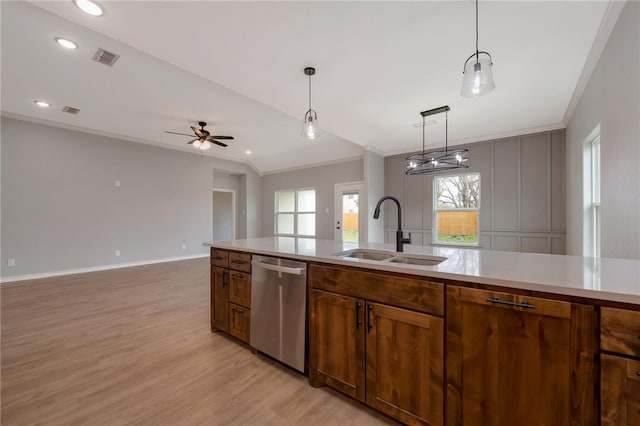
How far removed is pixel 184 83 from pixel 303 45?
77.7 inches

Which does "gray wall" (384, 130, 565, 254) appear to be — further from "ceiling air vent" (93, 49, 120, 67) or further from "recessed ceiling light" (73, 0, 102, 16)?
"ceiling air vent" (93, 49, 120, 67)

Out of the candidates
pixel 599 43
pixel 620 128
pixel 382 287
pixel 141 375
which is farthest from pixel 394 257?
pixel 599 43

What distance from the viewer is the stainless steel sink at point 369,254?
74.4 inches

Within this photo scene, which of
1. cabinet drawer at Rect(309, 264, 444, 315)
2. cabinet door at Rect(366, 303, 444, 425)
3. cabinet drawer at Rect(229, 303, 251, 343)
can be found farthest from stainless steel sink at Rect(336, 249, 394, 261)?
cabinet drawer at Rect(229, 303, 251, 343)

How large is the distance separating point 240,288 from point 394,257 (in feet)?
4.45

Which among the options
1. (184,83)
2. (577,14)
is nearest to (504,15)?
(577,14)

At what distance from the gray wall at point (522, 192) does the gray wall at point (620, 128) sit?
2.03 m

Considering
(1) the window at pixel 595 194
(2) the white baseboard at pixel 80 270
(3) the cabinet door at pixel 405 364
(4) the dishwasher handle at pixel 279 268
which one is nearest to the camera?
(3) the cabinet door at pixel 405 364

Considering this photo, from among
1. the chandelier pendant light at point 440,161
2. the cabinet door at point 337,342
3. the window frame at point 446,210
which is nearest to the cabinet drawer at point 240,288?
the cabinet door at point 337,342

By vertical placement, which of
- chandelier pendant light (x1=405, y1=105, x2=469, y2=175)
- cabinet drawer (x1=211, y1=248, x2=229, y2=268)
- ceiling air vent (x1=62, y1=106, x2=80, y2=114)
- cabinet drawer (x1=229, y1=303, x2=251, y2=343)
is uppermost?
ceiling air vent (x1=62, y1=106, x2=80, y2=114)

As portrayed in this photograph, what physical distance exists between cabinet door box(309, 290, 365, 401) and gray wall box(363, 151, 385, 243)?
4.18 m

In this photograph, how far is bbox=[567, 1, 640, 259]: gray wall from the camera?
63.6 inches

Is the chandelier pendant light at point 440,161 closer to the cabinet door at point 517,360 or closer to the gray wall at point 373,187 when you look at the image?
the gray wall at point 373,187

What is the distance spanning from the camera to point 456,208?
534cm
